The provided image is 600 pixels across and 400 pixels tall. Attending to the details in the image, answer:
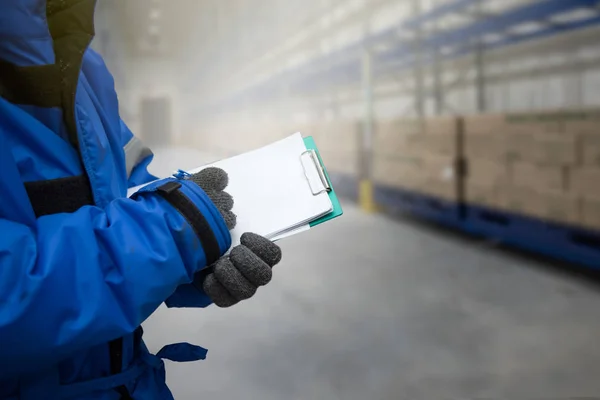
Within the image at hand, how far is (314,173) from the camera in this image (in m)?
0.77

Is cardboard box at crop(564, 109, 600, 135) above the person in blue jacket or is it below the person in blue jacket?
below

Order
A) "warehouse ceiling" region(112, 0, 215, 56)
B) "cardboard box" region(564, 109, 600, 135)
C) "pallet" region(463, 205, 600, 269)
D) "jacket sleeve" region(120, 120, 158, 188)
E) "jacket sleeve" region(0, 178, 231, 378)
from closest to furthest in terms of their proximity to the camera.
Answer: "jacket sleeve" region(0, 178, 231, 378), "jacket sleeve" region(120, 120, 158, 188), "cardboard box" region(564, 109, 600, 135), "pallet" region(463, 205, 600, 269), "warehouse ceiling" region(112, 0, 215, 56)

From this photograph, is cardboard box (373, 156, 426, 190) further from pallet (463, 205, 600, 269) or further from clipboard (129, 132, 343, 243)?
clipboard (129, 132, 343, 243)

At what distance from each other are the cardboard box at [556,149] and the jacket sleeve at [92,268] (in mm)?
3013

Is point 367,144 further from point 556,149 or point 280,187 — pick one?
point 280,187

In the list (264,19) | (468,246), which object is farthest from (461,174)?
(264,19)

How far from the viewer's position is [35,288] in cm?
57

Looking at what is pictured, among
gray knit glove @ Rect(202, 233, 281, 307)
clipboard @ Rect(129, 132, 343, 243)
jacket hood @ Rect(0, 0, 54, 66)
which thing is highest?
jacket hood @ Rect(0, 0, 54, 66)

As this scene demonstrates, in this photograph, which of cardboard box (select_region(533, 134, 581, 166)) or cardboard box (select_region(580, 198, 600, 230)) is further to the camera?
cardboard box (select_region(533, 134, 581, 166))

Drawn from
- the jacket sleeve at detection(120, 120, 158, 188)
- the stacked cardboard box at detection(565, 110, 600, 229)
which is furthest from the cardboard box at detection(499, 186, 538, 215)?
the jacket sleeve at detection(120, 120, 158, 188)

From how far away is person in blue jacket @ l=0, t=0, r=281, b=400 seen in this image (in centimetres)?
59

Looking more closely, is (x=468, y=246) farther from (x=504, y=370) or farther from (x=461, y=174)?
(x=504, y=370)

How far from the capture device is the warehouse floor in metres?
1.99

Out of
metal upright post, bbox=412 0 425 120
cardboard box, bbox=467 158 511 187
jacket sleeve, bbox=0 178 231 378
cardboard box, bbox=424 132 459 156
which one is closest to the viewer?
jacket sleeve, bbox=0 178 231 378
